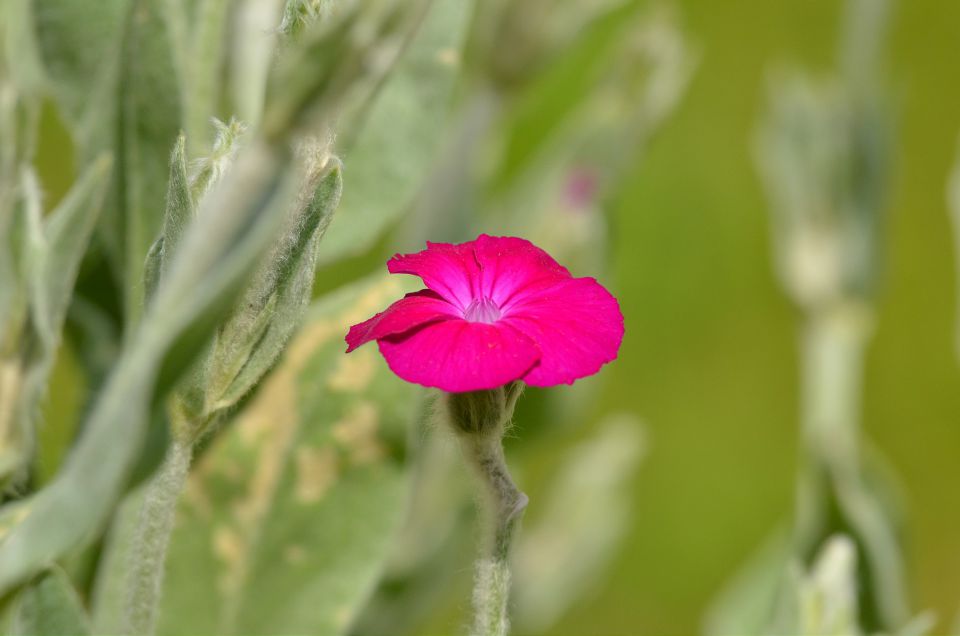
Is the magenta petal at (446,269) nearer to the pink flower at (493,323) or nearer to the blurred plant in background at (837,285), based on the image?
the pink flower at (493,323)

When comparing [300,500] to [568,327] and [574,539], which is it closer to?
[568,327]

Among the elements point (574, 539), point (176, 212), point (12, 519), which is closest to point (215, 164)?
point (176, 212)

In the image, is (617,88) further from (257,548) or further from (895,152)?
(257,548)

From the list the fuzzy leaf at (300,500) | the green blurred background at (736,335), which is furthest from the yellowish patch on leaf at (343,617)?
the green blurred background at (736,335)

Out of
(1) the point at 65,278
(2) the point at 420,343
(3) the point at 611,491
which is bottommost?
(2) the point at 420,343

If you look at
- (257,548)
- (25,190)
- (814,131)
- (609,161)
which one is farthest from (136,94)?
(814,131)
